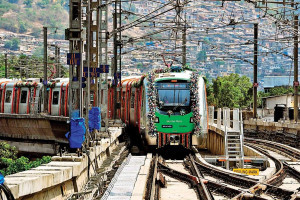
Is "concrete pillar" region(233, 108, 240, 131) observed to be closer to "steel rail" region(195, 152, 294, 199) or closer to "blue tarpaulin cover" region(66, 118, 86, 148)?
"steel rail" region(195, 152, 294, 199)

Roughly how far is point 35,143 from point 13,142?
7.50 ft

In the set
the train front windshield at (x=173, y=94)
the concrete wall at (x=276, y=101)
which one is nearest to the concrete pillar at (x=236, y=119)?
the train front windshield at (x=173, y=94)

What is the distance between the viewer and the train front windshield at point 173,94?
922 inches

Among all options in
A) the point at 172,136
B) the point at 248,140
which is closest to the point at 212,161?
the point at 172,136

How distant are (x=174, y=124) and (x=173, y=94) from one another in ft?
3.52

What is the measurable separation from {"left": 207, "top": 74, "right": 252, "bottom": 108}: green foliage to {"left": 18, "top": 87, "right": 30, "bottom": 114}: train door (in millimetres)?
42844

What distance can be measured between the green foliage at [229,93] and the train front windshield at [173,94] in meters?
55.7

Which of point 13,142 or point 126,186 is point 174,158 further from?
point 13,142

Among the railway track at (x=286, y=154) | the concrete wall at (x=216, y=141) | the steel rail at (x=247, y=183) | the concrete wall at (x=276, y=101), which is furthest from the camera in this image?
the concrete wall at (x=276, y=101)

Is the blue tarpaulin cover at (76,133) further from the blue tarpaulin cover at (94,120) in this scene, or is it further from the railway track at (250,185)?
the blue tarpaulin cover at (94,120)

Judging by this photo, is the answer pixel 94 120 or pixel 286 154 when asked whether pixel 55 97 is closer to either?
pixel 286 154

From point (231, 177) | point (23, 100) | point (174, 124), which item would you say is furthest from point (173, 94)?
point (23, 100)

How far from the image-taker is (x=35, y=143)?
38.8 metres

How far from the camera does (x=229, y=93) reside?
91062 millimetres
